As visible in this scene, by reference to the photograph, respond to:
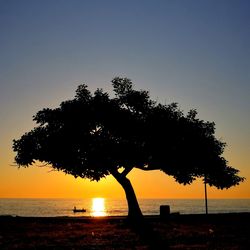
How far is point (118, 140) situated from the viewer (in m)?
40.8

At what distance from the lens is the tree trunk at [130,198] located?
39.0 meters

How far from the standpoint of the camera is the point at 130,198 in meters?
39.8

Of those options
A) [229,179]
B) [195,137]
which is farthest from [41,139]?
[229,179]

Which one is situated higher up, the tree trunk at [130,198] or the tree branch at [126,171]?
the tree branch at [126,171]

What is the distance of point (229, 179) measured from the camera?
4459 cm

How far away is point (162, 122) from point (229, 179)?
11.5 meters

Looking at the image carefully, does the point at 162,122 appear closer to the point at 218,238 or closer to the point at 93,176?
the point at 93,176

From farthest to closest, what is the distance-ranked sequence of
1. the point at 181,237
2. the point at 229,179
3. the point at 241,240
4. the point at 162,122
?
the point at 229,179, the point at 162,122, the point at 181,237, the point at 241,240

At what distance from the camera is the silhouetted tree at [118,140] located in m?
A: 39.8

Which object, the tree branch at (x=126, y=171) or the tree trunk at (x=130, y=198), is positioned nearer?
the tree trunk at (x=130, y=198)

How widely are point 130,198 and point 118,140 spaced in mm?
6084

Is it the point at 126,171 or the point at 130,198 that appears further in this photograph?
the point at 126,171

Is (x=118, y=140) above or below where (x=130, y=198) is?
above

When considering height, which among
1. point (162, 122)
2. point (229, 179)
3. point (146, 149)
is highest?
point (162, 122)
